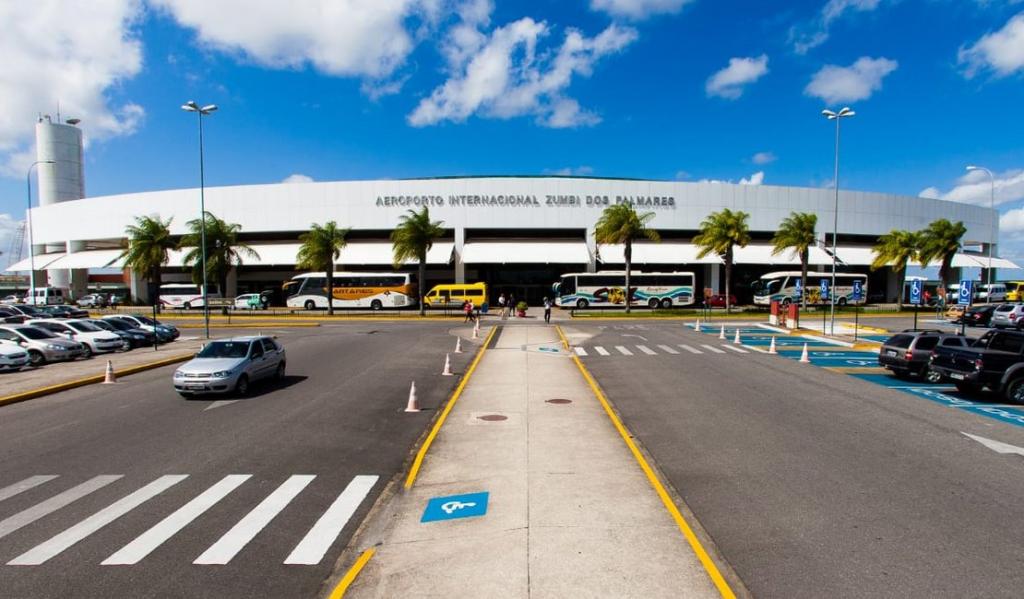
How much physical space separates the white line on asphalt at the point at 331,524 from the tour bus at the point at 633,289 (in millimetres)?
49619

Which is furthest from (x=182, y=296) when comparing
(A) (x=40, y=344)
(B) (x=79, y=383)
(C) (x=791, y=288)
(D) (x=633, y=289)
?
(C) (x=791, y=288)

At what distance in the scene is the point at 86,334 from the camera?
83.6 feet

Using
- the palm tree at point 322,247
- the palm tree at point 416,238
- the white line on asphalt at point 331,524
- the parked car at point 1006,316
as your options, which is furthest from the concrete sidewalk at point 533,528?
the palm tree at point 322,247

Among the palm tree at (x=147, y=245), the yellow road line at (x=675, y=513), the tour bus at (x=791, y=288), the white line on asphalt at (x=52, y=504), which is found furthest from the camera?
the tour bus at (x=791, y=288)

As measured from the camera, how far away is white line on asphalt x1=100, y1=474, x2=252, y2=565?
20.2 ft

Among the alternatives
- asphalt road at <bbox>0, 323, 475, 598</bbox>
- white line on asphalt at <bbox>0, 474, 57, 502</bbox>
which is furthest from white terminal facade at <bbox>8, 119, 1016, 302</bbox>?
white line on asphalt at <bbox>0, 474, 57, 502</bbox>

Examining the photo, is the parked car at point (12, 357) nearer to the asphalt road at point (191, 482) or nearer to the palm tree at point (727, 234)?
the asphalt road at point (191, 482)

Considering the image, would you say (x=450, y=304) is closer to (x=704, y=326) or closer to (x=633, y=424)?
(x=704, y=326)

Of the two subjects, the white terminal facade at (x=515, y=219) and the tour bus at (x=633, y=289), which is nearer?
the tour bus at (x=633, y=289)

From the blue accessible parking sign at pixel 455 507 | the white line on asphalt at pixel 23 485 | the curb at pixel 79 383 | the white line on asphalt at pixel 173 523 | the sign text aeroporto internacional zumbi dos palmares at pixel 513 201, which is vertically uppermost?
the sign text aeroporto internacional zumbi dos palmares at pixel 513 201

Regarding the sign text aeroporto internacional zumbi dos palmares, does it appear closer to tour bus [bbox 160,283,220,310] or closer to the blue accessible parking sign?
tour bus [bbox 160,283,220,310]

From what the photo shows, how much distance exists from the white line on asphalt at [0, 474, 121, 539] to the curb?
914 cm

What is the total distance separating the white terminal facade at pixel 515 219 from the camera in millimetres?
67438

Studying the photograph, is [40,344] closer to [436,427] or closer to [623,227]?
[436,427]
